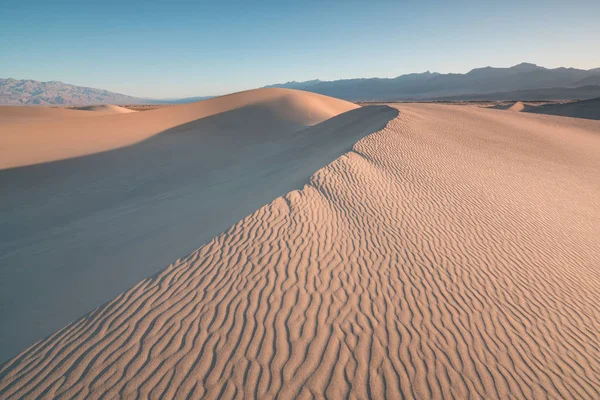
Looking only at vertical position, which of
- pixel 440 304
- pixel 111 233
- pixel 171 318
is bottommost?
pixel 111 233

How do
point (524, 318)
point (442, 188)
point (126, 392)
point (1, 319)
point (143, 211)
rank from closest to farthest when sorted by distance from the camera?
1. point (126, 392)
2. point (524, 318)
3. point (1, 319)
4. point (442, 188)
5. point (143, 211)

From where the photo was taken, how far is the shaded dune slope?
546 cm

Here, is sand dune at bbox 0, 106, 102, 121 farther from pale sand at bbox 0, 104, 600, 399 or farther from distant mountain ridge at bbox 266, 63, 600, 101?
distant mountain ridge at bbox 266, 63, 600, 101

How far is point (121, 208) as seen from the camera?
10258 millimetres

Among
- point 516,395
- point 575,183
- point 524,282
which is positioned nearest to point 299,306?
point 516,395

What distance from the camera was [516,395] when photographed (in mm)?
3139

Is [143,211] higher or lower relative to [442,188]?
lower

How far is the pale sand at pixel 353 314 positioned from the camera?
3125 mm

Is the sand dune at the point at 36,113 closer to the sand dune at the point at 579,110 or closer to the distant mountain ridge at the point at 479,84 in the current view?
the sand dune at the point at 579,110

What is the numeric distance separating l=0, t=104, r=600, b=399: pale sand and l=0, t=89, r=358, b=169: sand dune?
55.5 ft

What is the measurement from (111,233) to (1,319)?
3557 millimetres

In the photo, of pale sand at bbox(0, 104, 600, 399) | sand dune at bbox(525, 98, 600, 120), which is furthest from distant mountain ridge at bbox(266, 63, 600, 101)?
pale sand at bbox(0, 104, 600, 399)

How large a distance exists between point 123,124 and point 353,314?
89.6 ft

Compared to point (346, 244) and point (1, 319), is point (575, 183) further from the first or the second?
point (1, 319)
